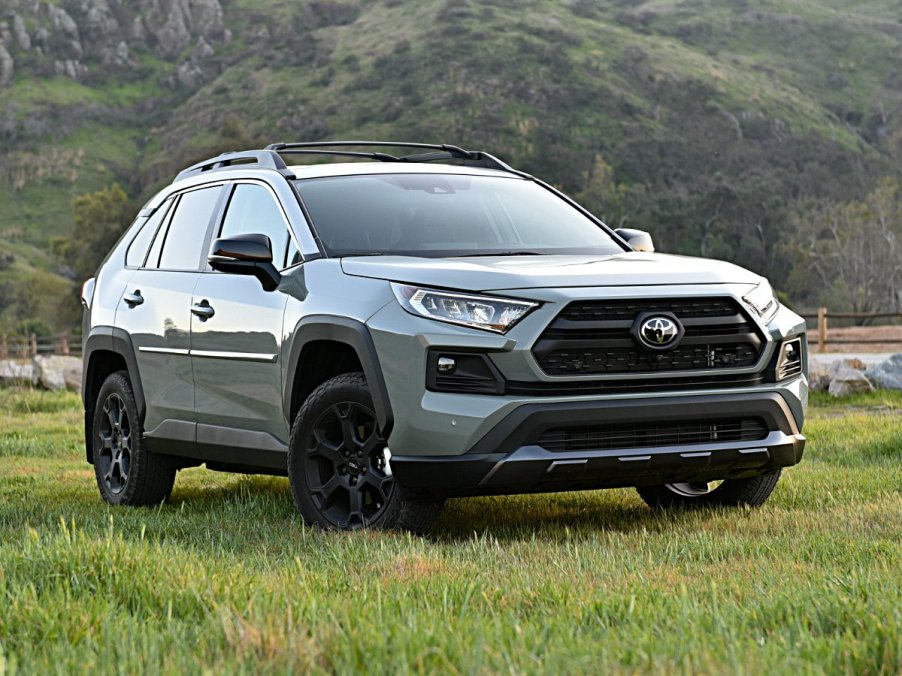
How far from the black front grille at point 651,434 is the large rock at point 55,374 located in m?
15.4

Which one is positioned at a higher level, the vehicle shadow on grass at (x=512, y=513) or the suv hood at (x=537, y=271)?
the suv hood at (x=537, y=271)

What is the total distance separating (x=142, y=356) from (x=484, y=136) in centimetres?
8118

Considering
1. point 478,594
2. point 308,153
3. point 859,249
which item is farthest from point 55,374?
point 859,249

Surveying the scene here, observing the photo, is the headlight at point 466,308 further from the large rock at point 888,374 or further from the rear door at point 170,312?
the large rock at point 888,374

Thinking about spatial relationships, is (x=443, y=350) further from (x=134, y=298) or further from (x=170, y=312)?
(x=134, y=298)

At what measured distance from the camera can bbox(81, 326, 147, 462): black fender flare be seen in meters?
7.93

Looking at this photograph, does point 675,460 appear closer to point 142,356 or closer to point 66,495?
point 142,356

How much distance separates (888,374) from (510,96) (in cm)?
8183

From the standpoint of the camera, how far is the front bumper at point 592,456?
5.66 m

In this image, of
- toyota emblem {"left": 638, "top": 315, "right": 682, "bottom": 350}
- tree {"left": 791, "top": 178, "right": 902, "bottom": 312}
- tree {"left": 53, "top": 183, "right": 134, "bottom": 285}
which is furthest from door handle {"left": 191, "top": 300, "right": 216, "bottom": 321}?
tree {"left": 53, "top": 183, "right": 134, "bottom": 285}

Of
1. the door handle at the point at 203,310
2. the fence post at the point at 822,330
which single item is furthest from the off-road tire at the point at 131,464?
the fence post at the point at 822,330

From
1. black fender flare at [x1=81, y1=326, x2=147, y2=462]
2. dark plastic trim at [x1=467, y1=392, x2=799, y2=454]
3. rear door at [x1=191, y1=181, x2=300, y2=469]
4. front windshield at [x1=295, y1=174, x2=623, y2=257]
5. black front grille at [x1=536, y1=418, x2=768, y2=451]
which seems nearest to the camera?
dark plastic trim at [x1=467, y1=392, x2=799, y2=454]

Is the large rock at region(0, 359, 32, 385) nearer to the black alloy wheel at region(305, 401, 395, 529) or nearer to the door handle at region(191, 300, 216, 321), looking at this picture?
the door handle at region(191, 300, 216, 321)

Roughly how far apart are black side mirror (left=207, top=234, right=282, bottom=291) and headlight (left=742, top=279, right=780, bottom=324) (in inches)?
87.6
